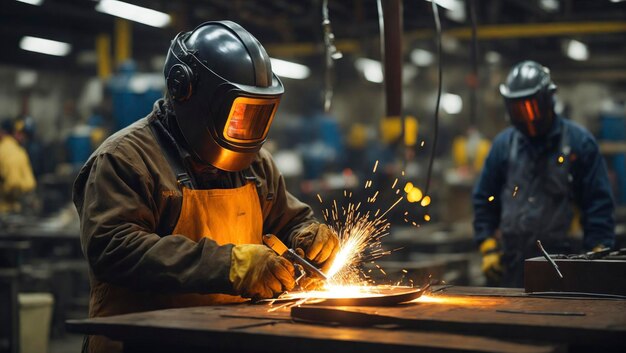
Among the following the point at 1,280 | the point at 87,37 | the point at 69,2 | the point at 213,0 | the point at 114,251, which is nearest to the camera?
the point at 114,251

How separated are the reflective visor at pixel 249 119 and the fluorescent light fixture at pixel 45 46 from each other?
14.4 meters

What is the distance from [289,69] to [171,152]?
1515 centimetres

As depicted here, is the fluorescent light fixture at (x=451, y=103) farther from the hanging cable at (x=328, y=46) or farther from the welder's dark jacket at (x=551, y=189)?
the hanging cable at (x=328, y=46)

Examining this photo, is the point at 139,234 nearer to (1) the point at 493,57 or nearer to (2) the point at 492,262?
(2) the point at 492,262

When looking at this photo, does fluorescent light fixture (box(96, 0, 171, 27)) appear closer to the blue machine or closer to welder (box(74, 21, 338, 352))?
the blue machine

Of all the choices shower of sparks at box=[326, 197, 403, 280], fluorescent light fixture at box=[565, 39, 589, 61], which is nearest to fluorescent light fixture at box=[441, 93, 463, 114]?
fluorescent light fixture at box=[565, 39, 589, 61]

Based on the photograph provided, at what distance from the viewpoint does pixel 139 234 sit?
2.58 m

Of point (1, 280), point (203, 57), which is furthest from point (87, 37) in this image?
point (203, 57)

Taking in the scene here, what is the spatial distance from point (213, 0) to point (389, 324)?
376 inches

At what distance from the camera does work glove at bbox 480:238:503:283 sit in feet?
15.4

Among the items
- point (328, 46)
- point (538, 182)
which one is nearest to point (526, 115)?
point (538, 182)

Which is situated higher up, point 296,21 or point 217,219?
point 296,21

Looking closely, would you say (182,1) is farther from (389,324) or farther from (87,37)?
(389,324)

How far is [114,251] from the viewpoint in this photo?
2543 millimetres
